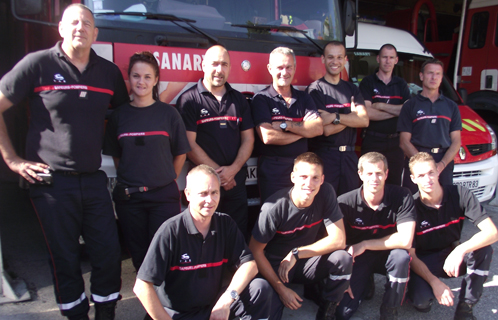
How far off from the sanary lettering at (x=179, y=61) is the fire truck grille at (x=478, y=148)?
3.43 m

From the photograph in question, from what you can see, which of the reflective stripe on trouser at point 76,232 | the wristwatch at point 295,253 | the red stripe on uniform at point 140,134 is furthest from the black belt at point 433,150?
the reflective stripe on trouser at point 76,232

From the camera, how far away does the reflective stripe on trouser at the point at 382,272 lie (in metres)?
2.87

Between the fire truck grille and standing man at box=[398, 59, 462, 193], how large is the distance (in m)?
1.07

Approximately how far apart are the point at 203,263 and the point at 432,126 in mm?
2707

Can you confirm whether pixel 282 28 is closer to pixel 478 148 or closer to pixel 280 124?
pixel 280 124

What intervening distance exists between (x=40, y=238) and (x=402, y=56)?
16.9 ft

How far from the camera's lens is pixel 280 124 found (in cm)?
342

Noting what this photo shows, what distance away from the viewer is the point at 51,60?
2559 mm

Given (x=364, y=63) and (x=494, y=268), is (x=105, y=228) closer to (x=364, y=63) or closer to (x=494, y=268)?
(x=494, y=268)

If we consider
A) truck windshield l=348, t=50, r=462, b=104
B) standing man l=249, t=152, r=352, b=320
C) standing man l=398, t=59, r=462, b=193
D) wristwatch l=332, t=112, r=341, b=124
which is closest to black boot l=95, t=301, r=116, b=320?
standing man l=249, t=152, r=352, b=320

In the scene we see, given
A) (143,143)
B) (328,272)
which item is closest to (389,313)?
(328,272)

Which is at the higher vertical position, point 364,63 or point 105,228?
point 364,63

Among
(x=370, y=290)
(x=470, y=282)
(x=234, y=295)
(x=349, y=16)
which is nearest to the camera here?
(x=234, y=295)

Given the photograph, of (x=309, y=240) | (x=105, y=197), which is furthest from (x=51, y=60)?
(x=309, y=240)
